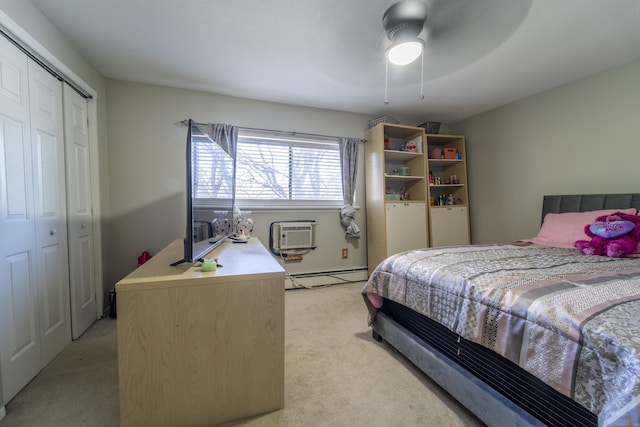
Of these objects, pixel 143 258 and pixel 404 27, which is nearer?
pixel 404 27

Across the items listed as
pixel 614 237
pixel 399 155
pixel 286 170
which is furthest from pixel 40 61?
pixel 614 237

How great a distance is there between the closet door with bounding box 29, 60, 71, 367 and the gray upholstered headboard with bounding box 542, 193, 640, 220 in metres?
4.26

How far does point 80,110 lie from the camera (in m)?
2.08

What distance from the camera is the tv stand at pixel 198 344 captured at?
3.34 ft

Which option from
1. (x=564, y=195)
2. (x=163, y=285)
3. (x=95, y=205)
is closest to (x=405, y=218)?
(x=564, y=195)

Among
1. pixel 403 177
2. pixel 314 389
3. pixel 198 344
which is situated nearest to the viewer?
pixel 198 344

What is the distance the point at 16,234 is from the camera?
138cm

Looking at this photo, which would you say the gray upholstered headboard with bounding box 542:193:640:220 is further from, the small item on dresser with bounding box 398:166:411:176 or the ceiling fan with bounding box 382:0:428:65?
the ceiling fan with bounding box 382:0:428:65

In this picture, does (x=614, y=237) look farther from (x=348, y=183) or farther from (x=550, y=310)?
(x=348, y=183)

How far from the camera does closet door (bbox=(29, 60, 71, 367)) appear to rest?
1.56 metres

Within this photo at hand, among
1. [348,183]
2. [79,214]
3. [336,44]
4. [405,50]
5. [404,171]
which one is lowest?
[79,214]

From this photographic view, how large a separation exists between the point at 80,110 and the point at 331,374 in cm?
273

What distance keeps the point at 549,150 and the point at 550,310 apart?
2736mm

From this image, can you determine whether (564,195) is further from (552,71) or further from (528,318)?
(528,318)
